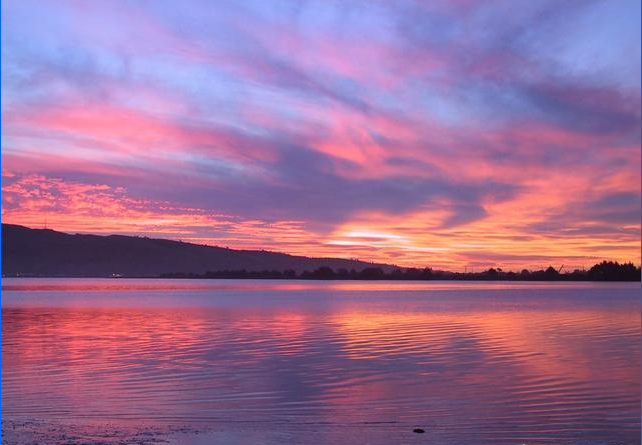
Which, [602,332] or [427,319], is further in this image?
[427,319]

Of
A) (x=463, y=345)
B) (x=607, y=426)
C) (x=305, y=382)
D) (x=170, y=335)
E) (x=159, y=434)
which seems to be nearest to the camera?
(x=159, y=434)

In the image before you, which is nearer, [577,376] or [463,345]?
[577,376]

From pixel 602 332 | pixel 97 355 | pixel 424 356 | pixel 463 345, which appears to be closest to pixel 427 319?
pixel 602 332

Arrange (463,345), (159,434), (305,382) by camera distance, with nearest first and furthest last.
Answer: (159,434), (305,382), (463,345)

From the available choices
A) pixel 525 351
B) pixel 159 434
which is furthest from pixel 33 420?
pixel 525 351

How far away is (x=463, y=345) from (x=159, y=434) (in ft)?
69.2

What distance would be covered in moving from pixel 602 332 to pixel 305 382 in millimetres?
24758

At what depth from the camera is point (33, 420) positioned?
1587cm

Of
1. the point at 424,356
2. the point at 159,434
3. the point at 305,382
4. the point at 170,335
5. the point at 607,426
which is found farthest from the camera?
the point at 170,335

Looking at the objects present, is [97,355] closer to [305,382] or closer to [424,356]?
[305,382]

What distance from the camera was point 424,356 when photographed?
28.5 m

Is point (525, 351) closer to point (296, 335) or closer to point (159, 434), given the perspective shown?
point (296, 335)

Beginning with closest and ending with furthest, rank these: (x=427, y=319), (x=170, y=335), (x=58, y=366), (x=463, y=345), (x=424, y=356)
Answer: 1. (x=58, y=366)
2. (x=424, y=356)
3. (x=463, y=345)
4. (x=170, y=335)
5. (x=427, y=319)

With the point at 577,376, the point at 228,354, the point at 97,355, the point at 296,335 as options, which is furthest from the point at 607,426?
the point at 296,335
